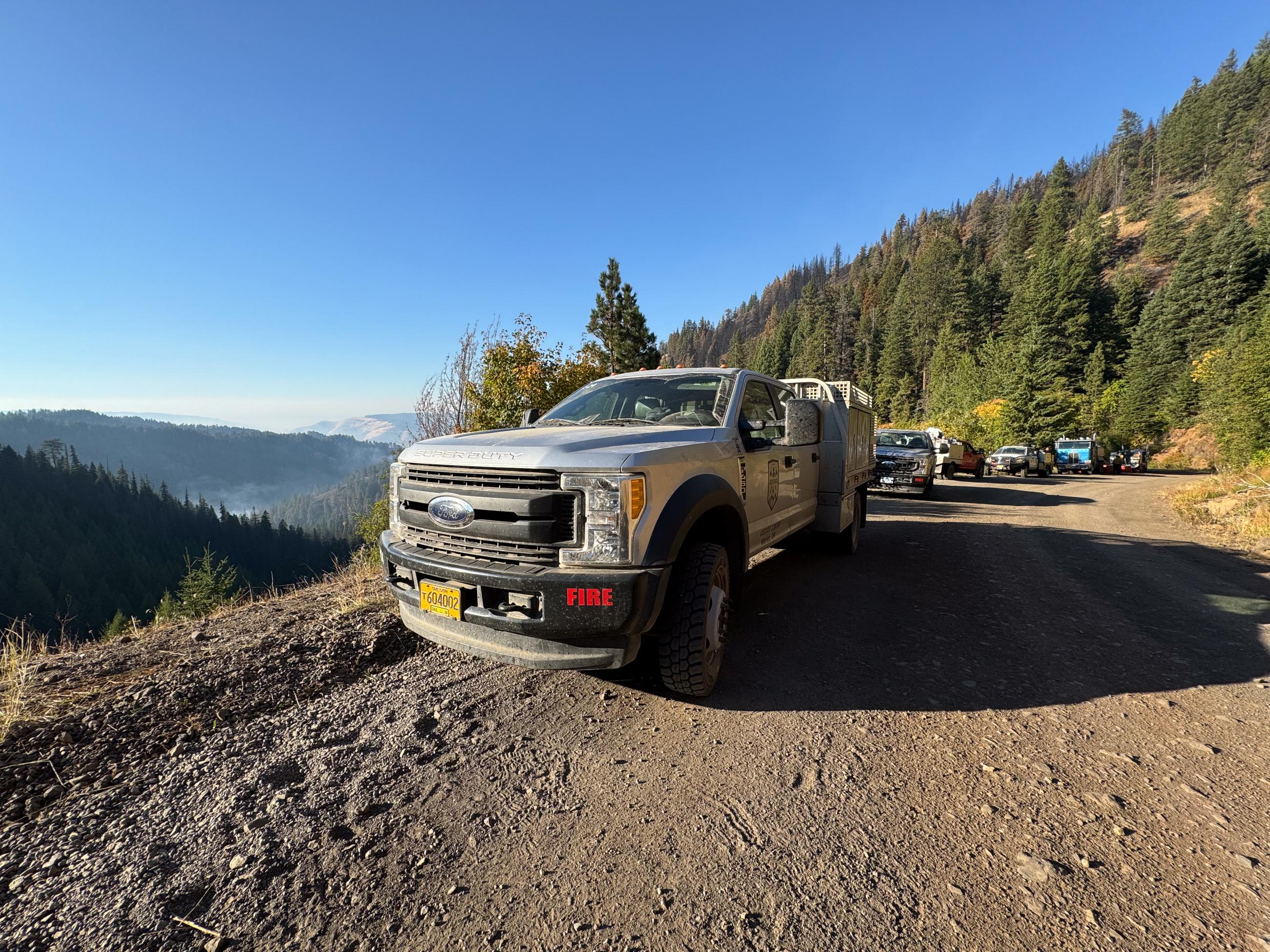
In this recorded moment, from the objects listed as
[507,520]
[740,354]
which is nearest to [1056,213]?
[740,354]

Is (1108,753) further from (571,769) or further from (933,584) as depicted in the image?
(933,584)

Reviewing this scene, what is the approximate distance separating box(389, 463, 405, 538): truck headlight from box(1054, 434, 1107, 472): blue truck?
36643 millimetres

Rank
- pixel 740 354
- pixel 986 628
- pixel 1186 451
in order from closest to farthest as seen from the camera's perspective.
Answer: pixel 986 628
pixel 1186 451
pixel 740 354

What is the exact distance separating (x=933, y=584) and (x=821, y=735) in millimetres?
3362

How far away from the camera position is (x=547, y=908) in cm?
170

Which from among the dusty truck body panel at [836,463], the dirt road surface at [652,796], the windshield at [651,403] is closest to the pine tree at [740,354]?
the dusty truck body panel at [836,463]

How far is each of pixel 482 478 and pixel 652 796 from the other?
1.70 meters

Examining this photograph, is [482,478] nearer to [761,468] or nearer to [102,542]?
[761,468]

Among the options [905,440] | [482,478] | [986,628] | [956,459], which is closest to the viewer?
[482,478]

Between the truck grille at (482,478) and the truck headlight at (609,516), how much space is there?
0.17m

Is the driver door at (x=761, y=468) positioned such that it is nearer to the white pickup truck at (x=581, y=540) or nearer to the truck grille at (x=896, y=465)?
the white pickup truck at (x=581, y=540)

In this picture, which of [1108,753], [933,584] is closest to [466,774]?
[1108,753]

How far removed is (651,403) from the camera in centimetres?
421

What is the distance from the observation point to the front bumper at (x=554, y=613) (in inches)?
97.6
